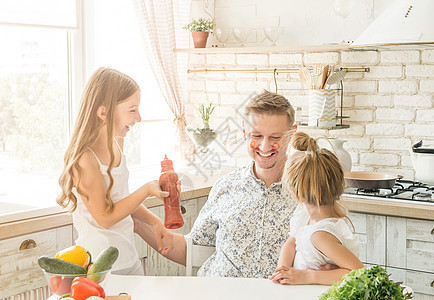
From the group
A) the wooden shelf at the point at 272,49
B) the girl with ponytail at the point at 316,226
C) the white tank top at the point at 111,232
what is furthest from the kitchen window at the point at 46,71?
the girl with ponytail at the point at 316,226

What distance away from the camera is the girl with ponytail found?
182 centimetres

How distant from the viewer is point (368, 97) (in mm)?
3469

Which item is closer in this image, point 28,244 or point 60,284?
point 60,284

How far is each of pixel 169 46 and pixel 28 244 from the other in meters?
1.82

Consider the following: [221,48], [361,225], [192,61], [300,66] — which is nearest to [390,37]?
[361,225]

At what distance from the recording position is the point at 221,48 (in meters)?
3.85

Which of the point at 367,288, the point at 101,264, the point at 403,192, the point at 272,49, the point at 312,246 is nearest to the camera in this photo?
the point at 367,288

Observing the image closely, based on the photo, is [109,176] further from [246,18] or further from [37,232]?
[246,18]

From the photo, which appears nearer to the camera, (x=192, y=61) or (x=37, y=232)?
(x=37, y=232)

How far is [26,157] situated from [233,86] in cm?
146

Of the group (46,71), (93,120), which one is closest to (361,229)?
(93,120)

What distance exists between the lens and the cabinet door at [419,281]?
272 cm

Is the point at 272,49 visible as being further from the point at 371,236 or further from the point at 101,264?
the point at 101,264

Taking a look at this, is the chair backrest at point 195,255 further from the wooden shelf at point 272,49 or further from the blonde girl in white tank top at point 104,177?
the wooden shelf at point 272,49
